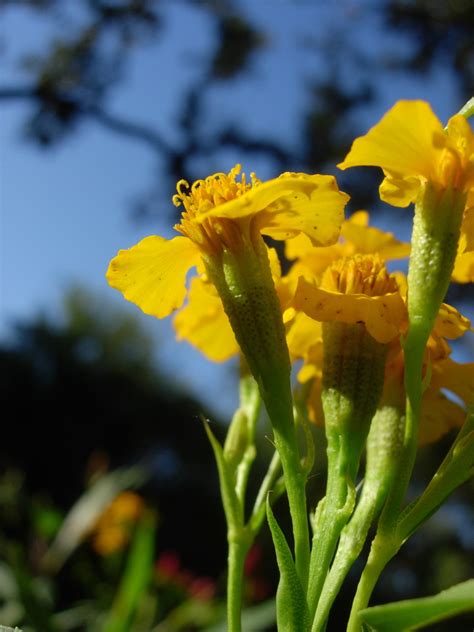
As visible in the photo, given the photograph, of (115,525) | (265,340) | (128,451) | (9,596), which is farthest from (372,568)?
(128,451)

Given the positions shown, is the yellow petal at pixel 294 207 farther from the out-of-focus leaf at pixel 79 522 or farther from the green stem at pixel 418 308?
the out-of-focus leaf at pixel 79 522

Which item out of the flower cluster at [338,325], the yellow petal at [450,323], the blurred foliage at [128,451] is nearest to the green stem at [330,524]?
the flower cluster at [338,325]

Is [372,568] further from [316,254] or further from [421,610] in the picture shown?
Result: [316,254]

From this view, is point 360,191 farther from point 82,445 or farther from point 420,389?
point 82,445

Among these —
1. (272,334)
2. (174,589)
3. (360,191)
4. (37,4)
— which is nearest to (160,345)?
(37,4)

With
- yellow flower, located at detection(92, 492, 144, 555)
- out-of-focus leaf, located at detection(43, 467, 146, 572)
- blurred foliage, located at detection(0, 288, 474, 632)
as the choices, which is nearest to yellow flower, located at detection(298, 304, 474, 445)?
out-of-focus leaf, located at detection(43, 467, 146, 572)
